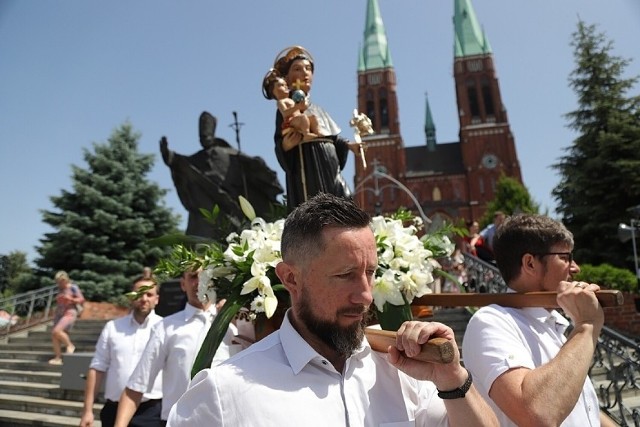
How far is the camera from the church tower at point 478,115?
2640 inches

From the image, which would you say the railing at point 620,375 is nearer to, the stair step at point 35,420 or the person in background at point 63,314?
the stair step at point 35,420

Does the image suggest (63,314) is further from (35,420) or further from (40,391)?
(35,420)

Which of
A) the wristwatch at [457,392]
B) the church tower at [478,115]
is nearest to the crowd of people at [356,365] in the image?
the wristwatch at [457,392]

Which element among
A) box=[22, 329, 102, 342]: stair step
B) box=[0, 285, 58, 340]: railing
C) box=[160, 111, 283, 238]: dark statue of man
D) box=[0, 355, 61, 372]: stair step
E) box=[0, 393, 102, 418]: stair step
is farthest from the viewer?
box=[0, 285, 58, 340]: railing

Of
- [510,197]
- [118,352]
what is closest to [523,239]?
[118,352]

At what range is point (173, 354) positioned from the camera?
3309 mm

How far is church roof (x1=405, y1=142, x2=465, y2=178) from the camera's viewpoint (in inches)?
2867

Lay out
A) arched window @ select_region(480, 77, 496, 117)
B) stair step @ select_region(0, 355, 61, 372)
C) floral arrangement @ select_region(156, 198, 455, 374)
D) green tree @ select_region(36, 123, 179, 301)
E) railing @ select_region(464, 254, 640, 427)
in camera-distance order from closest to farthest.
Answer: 1. floral arrangement @ select_region(156, 198, 455, 374)
2. railing @ select_region(464, 254, 640, 427)
3. stair step @ select_region(0, 355, 61, 372)
4. green tree @ select_region(36, 123, 179, 301)
5. arched window @ select_region(480, 77, 496, 117)

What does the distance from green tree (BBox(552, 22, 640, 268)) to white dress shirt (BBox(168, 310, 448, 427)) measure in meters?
21.2

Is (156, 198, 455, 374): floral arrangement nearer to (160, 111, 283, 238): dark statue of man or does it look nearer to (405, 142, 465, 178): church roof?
(160, 111, 283, 238): dark statue of man

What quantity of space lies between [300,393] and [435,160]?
78.0m

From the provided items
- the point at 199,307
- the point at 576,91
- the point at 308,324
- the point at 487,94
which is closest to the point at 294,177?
the point at 199,307

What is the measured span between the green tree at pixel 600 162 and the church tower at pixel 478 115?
41.7 metres

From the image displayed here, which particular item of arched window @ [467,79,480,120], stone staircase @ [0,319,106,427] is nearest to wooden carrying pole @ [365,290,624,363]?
stone staircase @ [0,319,106,427]
